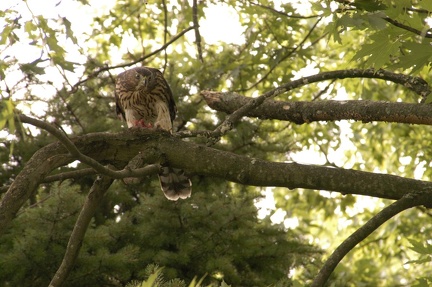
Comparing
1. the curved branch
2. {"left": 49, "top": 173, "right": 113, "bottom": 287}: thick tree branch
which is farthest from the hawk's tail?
the curved branch

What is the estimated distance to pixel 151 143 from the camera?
496 centimetres

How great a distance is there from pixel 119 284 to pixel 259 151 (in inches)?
105

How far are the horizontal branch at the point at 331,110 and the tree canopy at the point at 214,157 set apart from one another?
0.03 ft

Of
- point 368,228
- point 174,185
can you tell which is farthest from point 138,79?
point 368,228

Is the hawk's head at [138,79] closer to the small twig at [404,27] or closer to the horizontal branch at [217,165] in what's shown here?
the horizontal branch at [217,165]

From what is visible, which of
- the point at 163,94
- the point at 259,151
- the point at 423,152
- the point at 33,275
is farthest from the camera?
the point at 423,152

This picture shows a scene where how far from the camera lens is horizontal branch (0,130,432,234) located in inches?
182

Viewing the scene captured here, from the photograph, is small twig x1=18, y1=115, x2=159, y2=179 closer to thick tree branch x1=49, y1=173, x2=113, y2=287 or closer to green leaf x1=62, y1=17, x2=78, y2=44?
thick tree branch x1=49, y1=173, x2=113, y2=287

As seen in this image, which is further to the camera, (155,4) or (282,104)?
(155,4)

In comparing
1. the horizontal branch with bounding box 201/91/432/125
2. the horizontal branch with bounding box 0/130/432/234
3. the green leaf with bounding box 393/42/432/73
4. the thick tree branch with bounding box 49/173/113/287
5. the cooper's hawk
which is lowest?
the thick tree branch with bounding box 49/173/113/287

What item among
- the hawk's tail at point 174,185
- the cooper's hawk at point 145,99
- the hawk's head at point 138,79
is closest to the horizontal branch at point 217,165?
the hawk's tail at point 174,185

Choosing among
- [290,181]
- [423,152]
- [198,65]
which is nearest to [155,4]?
[198,65]

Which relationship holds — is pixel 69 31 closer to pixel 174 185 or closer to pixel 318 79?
pixel 318 79

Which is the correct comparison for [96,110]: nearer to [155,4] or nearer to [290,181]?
[155,4]
